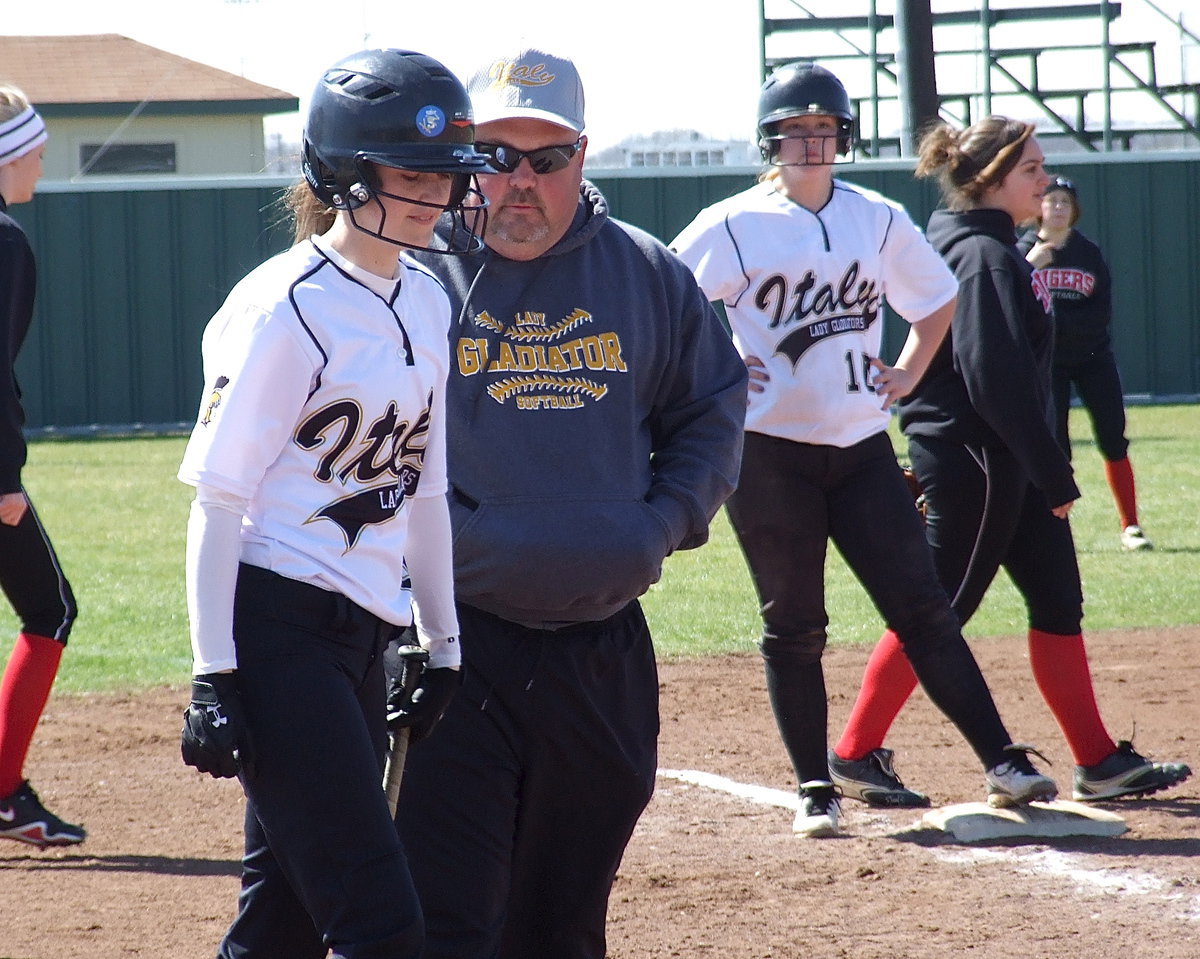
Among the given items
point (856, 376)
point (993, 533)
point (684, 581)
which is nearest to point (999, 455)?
point (993, 533)

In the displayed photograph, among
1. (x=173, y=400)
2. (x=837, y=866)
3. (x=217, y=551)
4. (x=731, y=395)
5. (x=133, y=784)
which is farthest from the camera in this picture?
(x=173, y=400)

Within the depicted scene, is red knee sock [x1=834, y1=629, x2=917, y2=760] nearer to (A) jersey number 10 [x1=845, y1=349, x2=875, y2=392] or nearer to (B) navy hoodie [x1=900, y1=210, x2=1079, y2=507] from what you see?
(B) navy hoodie [x1=900, y1=210, x2=1079, y2=507]

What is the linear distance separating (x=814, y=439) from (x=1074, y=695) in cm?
133

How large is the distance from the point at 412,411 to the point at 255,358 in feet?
1.06

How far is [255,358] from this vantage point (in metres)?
2.76

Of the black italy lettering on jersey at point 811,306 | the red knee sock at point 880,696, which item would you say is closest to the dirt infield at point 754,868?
the red knee sock at point 880,696

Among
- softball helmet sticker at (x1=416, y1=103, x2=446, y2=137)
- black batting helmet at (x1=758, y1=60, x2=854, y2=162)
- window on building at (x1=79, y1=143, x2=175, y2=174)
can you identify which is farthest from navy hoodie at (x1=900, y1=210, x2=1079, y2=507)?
window on building at (x1=79, y1=143, x2=175, y2=174)

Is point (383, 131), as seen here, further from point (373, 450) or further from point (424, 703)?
point (424, 703)

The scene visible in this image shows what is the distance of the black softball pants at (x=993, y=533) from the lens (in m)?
5.36

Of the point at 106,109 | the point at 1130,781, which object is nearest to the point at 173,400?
the point at 106,109

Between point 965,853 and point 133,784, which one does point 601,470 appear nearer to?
point 965,853

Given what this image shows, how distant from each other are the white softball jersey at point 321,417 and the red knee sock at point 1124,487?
26.0ft

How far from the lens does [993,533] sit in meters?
5.37

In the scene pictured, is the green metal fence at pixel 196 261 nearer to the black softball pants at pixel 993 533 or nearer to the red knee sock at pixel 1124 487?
the red knee sock at pixel 1124 487
